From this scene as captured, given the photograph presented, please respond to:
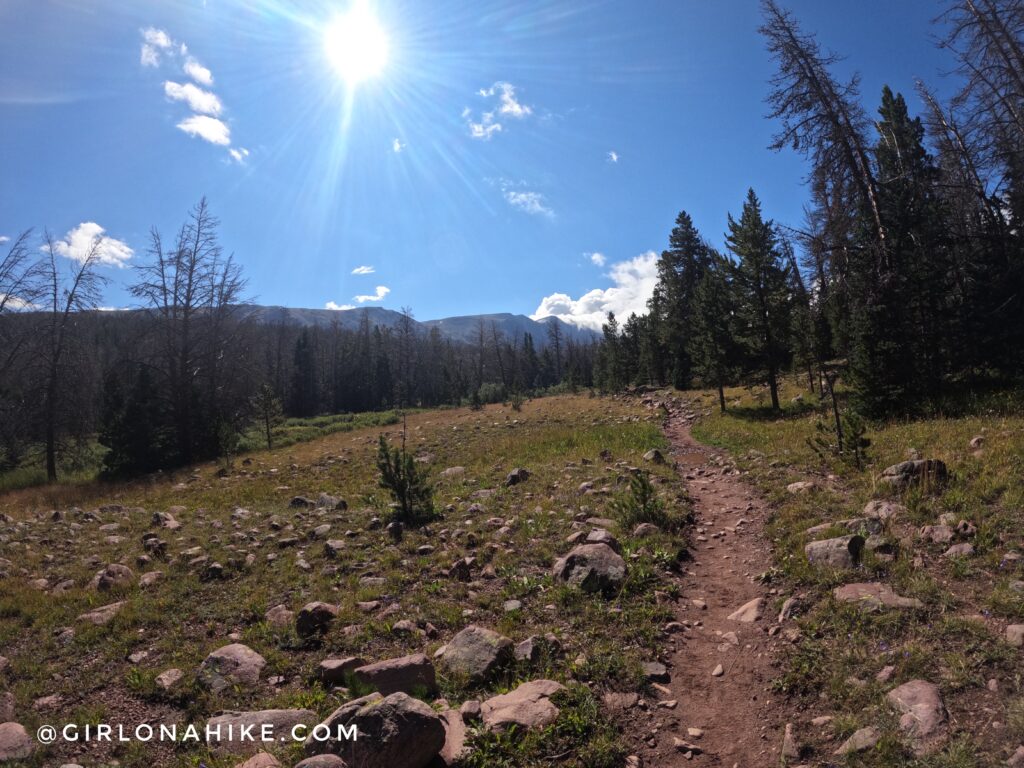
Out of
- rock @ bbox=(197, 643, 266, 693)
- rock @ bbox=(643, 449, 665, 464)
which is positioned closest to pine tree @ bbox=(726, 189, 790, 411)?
rock @ bbox=(643, 449, 665, 464)

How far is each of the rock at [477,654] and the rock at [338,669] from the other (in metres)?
0.92

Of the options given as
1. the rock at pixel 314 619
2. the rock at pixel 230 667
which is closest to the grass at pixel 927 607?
the rock at pixel 314 619

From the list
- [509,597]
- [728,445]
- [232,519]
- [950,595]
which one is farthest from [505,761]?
[728,445]

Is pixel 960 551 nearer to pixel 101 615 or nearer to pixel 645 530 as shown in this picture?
pixel 645 530

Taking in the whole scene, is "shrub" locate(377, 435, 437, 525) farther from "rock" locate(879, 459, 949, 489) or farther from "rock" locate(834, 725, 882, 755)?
"rock" locate(879, 459, 949, 489)

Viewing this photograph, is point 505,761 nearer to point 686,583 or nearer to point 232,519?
point 686,583

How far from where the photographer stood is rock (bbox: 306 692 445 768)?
3314 mm

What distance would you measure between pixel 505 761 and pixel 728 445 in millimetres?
15218

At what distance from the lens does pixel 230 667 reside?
198 inches

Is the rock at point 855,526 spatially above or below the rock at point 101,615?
above

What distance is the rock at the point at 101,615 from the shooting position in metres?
6.20

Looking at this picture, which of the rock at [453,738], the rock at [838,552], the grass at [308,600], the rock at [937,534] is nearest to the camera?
the rock at [453,738]

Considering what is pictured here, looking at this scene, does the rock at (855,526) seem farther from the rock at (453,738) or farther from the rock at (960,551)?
the rock at (453,738)

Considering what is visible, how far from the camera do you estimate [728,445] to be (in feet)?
54.3
